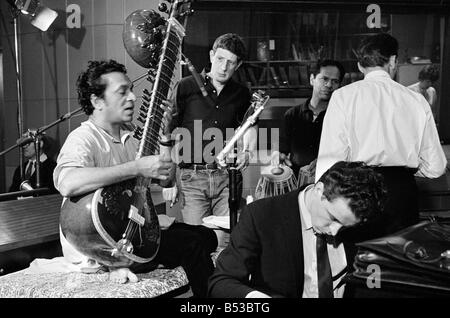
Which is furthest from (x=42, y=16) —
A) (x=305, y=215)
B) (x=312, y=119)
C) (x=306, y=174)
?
(x=305, y=215)

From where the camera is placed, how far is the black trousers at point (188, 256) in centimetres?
242

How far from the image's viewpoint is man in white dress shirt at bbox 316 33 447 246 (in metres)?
2.60

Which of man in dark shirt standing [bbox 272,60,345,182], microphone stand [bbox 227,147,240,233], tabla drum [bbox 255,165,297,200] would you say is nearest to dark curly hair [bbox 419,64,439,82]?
man in dark shirt standing [bbox 272,60,345,182]

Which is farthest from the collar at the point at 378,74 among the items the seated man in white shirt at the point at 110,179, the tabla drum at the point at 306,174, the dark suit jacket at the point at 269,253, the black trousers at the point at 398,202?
the dark suit jacket at the point at 269,253

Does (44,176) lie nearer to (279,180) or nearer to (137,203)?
(279,180)

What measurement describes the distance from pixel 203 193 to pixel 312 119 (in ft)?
3.20

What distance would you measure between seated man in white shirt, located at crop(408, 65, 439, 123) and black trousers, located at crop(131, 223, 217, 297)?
9.42 ft

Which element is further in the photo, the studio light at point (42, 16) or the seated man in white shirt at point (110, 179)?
the studio light at point (42, 16)

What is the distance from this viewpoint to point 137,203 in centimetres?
230

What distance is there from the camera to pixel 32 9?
14.5ft

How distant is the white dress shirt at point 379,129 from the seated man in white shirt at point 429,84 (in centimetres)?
222

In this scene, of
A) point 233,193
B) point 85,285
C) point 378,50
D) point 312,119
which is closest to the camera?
point 85,285

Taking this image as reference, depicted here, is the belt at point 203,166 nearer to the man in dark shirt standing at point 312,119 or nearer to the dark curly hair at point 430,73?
the man in dark shirt standing at point 312,119
